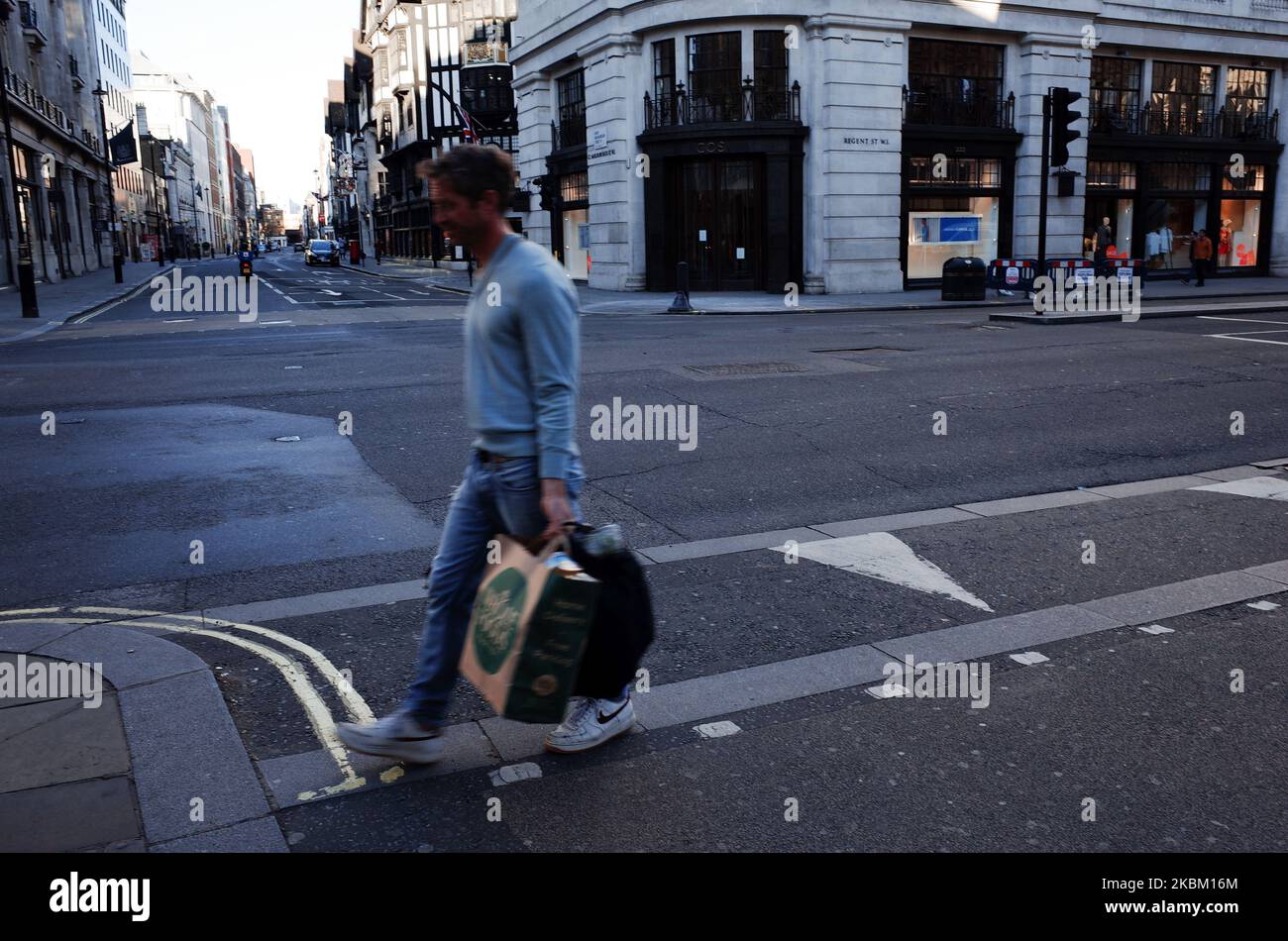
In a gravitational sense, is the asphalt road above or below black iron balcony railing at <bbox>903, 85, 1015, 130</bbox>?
below

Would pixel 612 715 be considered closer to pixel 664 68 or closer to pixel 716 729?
pixel 716 729

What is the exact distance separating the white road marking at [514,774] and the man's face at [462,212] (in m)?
1.79

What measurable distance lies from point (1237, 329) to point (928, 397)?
10.3 m

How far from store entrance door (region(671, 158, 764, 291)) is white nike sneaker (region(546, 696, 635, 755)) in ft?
93.2

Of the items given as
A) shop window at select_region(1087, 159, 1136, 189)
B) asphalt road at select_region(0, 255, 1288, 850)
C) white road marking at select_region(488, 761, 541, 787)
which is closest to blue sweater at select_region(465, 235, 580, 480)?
white road marking at select_region(488, 761, 541, 787)

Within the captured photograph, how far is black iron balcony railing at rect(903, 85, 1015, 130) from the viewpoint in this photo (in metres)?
31.2

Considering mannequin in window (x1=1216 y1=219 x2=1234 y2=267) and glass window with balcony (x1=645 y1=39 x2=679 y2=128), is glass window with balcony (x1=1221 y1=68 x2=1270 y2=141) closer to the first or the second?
mannequin in window (x1=1216 y1=219 x2=1234 y2=267)

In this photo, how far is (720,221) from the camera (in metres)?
31.2

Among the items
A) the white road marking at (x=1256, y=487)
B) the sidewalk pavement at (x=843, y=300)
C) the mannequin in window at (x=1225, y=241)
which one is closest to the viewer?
the white road marking at (x=1256, y=487)

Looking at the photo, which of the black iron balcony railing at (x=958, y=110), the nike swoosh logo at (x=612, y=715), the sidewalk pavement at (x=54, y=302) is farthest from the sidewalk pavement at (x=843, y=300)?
the nike swoosh logo at (x=612, y=715)

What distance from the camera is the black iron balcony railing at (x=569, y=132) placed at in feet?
119

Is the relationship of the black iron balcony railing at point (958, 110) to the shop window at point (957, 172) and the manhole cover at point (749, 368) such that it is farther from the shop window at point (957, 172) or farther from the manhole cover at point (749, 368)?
the manhole cover at point (749, 368)

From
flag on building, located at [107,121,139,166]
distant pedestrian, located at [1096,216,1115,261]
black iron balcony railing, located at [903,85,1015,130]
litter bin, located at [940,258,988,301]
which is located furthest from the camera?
flag on building, located at [107,121,139,166]

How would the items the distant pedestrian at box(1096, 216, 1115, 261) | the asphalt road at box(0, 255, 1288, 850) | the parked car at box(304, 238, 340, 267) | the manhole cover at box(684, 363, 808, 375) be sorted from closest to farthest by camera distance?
the asphalt road at box(0, 255, 1288, 850) < the manhole cover at box(684, 363, 808, 375) < the distant pedestrian at box(1096, 216, 1115, 261) < the parked car at box(304, 238, 340, 267)
